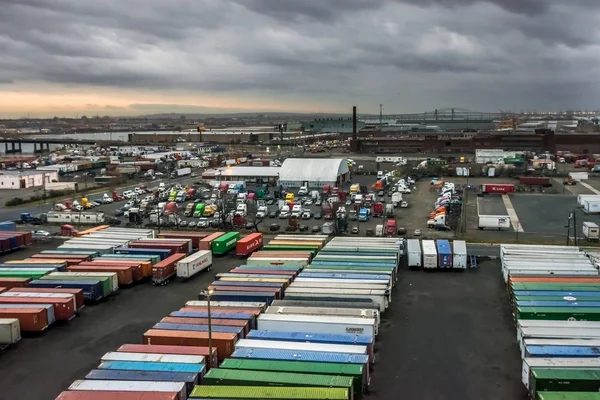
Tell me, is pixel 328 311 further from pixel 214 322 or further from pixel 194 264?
pixel 194 264

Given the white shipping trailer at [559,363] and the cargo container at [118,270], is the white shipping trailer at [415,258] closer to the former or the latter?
the white shipping trailer at [559,363]

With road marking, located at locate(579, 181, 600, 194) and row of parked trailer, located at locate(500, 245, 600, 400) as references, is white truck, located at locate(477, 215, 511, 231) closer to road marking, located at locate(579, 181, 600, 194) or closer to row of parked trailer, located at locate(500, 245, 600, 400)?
row of parked trailer, located at locate(500, 245, 600, 400)

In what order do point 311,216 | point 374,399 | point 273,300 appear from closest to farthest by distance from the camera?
point 374,399 < point 273,300 < point 311,216

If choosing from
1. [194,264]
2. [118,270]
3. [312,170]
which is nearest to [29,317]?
[118,270]

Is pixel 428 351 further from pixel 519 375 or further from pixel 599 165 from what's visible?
pixel 599 165

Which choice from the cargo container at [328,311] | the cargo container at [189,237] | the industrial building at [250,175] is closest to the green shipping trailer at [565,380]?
the cargo container at [328,311]

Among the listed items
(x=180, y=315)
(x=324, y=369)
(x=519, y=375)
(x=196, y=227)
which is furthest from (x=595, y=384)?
(x=196, y=227)

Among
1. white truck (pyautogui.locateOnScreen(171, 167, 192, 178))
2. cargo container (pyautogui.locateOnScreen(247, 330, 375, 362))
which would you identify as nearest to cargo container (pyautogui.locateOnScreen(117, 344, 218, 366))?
cargo container (pyautogui.locateOnScreen(247, 330, 375, 362))
